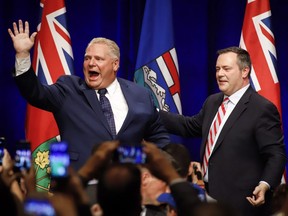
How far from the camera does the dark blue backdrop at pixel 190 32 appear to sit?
6148mm

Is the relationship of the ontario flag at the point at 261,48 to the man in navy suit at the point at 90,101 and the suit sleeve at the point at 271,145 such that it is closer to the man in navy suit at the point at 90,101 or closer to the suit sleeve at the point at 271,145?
the suit sleeve at the point at 271,145

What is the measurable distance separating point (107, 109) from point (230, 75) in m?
0.90

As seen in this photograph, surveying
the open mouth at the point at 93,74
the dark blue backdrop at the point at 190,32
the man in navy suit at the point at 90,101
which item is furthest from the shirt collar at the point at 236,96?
the dark blue backdrop at the point at 190,32

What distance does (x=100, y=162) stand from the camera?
2.60m

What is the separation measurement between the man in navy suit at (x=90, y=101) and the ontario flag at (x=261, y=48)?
1.26 metres

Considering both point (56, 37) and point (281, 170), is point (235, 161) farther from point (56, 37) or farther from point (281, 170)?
point (56, 37)

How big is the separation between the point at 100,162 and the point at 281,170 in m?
2.12

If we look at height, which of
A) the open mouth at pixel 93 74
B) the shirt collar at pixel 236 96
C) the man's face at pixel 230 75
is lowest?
the shirt collar at pixel 236 96

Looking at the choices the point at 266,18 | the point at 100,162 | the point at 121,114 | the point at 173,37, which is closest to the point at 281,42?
the point at 266,18

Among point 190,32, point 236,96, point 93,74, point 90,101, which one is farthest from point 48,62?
point 236,96

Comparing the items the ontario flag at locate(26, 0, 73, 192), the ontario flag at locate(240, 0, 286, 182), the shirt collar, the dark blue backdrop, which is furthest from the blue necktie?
the dark blue backdrop

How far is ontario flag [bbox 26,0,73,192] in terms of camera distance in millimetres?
5391

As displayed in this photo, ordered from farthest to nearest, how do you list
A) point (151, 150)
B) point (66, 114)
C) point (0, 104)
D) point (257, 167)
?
1. point (0, 104)
2. point (257, 167)
3. point (66, 114)
4. point (151, 150)

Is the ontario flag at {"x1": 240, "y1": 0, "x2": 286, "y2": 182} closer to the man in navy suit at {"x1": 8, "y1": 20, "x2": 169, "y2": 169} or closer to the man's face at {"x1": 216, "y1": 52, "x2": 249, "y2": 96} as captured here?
the man's face at {"x1": 216, "y1": 52, "x2": 249, "y2": 96}
